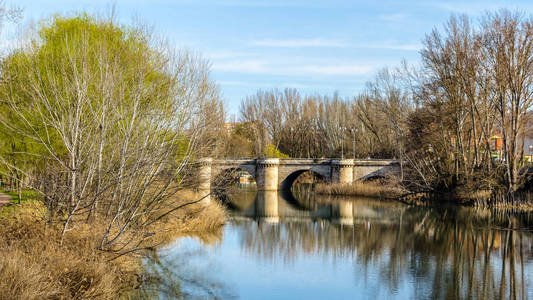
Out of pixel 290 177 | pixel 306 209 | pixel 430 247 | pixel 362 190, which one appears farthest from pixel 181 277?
pixel 290 177

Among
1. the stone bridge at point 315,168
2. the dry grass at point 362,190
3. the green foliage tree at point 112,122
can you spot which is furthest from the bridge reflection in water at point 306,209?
the green foliage tree at point 112,122

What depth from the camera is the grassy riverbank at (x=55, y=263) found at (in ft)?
29.1

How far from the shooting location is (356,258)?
54.0 ft

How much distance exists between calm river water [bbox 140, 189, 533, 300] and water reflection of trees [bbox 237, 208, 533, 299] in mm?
29

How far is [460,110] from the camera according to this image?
2914cm

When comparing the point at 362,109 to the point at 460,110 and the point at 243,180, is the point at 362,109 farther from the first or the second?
the point at 460,110

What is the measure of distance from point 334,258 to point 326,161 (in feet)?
80.8

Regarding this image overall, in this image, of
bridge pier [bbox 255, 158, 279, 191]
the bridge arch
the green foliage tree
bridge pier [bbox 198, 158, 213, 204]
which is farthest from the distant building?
the green foliage tree

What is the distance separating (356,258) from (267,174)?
25.3 meters

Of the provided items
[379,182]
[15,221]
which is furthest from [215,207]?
[379,182]

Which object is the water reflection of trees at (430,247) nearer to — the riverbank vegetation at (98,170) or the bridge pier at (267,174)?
the riverbank vegetation at (98,170)

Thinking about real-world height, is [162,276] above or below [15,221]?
below

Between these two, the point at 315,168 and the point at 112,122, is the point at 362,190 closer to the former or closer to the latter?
the point at 315,168

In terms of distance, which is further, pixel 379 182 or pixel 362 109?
pixel 362 109
